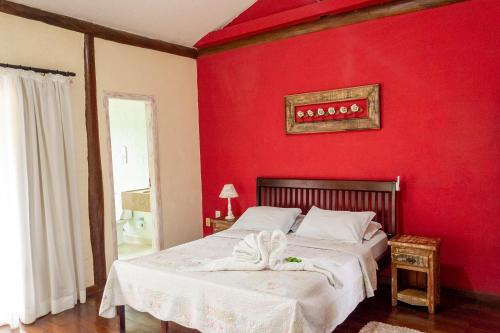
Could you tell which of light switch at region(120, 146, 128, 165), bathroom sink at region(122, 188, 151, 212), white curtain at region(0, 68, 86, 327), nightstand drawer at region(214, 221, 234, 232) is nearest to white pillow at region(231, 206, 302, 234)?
nightstand drawer at region(214, 221, 234, 232)

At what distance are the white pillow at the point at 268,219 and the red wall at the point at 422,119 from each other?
1.68 ft

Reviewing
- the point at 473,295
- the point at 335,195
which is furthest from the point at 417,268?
the point at 335,195

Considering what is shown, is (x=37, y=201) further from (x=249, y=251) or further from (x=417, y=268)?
(x=417, y=268)

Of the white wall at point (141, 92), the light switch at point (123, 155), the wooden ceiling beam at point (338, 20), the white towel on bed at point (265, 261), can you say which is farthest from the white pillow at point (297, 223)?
the light switch at point (123, 155)

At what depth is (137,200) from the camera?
18.1ft

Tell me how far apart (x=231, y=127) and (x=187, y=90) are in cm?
76

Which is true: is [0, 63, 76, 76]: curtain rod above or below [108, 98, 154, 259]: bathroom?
above

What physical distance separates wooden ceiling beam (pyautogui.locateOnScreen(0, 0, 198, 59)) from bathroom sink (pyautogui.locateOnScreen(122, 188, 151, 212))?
1939 mm

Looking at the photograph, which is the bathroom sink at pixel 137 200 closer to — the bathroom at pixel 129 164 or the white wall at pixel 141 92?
the bathroom at pixel 129 164

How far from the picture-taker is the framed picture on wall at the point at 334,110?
3781mm

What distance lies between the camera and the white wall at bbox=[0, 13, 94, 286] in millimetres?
3346

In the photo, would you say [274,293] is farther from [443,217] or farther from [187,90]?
[187,90]

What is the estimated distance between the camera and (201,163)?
5207mm

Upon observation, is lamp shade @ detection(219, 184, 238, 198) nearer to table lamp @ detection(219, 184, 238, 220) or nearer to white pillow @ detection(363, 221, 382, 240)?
table lamp @ detection(219, 184, 238, 220)
